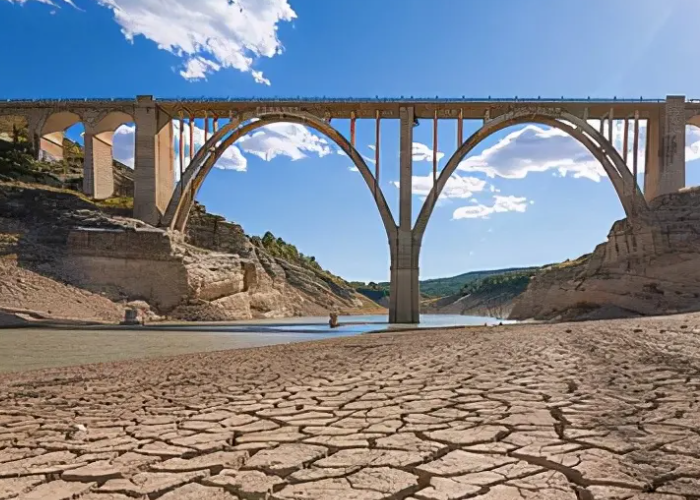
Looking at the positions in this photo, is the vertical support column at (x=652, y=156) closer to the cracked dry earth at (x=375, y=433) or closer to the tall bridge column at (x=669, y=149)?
the tall bridge column at (x=669, y=149)

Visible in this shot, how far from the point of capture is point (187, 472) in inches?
97.0

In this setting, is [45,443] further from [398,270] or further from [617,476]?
[398,270]

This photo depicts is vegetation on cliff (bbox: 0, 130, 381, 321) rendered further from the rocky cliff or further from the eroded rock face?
the eroded rock face

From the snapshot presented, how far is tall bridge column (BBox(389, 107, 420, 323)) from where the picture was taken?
1137 inches

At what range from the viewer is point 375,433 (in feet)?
10.1

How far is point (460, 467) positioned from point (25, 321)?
68.8 feet

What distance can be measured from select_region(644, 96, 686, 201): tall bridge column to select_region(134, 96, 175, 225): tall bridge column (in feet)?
101

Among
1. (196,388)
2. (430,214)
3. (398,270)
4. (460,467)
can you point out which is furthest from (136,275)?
(460,467)

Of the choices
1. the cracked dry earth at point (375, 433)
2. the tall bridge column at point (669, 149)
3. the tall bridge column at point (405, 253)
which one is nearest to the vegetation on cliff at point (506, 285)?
the tall bridge column at point (669, 149)

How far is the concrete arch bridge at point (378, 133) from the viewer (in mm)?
29453

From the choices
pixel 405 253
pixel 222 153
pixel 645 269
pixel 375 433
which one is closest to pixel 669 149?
pixel 645 269

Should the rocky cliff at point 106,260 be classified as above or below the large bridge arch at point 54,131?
below

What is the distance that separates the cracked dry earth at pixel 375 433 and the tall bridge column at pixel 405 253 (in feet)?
75.6

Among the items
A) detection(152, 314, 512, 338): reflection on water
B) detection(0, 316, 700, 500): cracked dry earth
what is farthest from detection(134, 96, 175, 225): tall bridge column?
detection(0, 316, 700, 500): cracked dry earth
